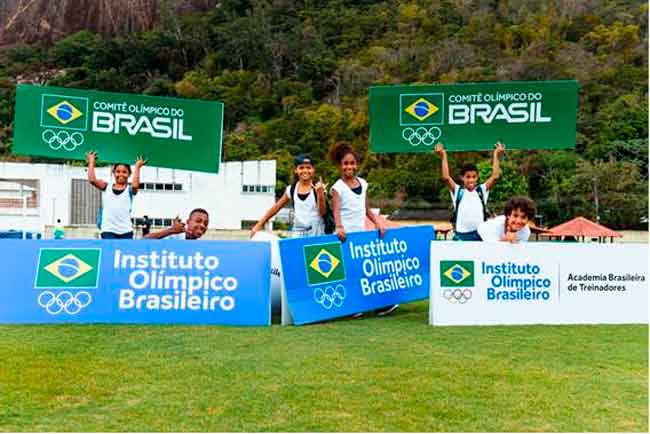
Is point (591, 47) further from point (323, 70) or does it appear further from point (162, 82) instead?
point (162, 82)

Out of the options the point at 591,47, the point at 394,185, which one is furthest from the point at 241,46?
the point at 394,185

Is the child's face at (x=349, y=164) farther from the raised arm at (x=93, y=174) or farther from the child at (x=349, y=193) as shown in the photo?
the raised arm at (x=93, y=174)

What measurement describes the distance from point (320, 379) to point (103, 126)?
530 centimetres

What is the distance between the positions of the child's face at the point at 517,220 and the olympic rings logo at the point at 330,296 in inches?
73.6

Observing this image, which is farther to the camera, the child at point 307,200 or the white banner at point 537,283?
the child at point 307,200

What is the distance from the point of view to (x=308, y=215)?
8766mm

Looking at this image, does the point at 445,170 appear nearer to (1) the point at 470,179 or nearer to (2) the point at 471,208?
(1) the point at 470,179

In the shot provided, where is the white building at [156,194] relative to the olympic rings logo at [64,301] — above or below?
above

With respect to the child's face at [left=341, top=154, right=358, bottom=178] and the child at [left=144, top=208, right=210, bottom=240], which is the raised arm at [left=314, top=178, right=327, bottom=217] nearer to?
the child's face at [left=341, top=154, right=358, bottom=178]

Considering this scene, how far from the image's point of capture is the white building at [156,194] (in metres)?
54.9

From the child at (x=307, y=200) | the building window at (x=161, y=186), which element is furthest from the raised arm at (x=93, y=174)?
the building window at (x=161, y=186)

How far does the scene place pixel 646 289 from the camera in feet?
27.4

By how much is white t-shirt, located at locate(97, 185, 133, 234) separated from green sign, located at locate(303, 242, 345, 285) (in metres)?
2.07

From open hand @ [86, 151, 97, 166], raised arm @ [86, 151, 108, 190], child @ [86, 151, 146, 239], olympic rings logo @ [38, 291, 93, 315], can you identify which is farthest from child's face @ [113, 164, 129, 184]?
olympic rings logo @ [38, 291, 93, 315]
